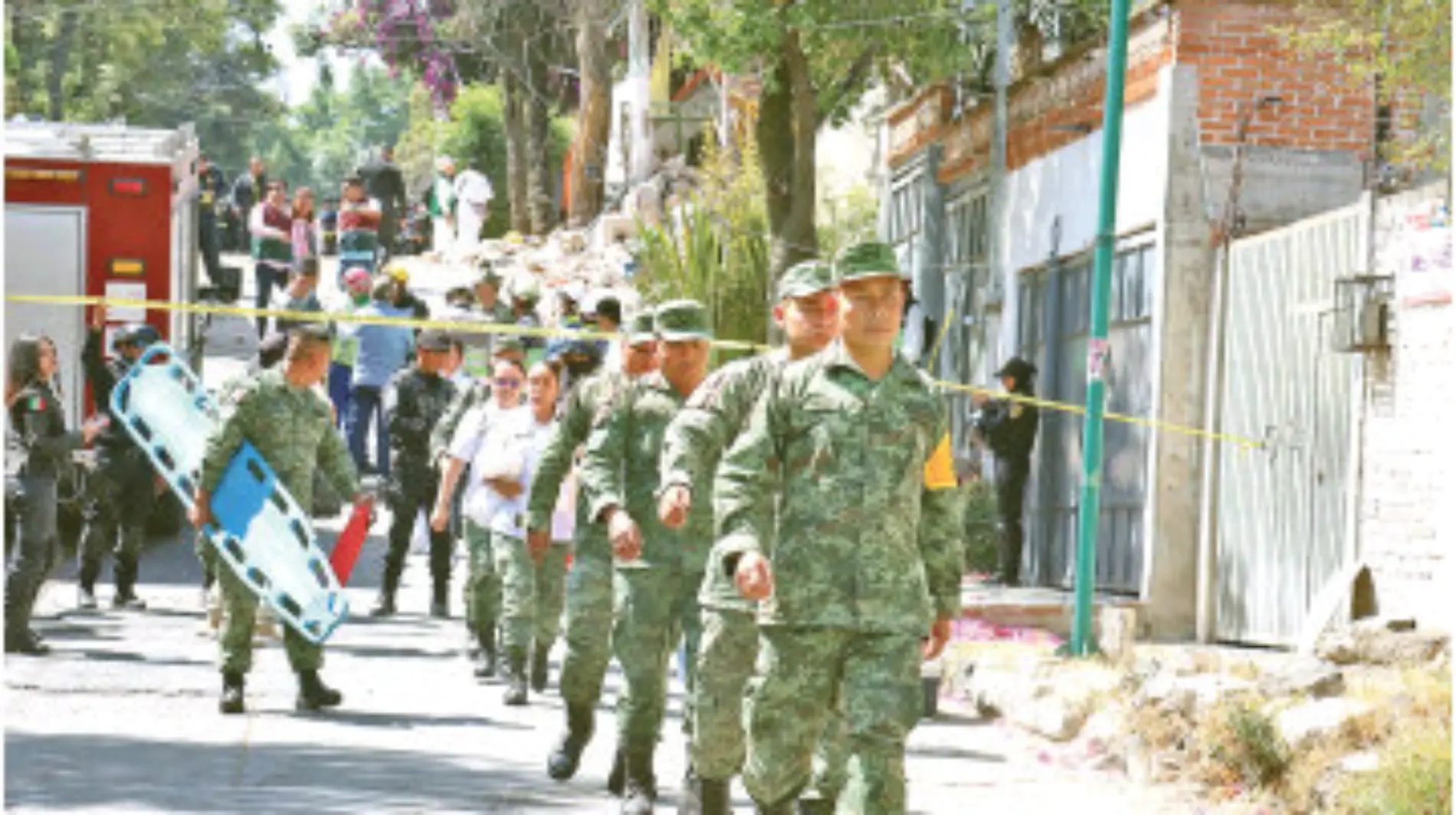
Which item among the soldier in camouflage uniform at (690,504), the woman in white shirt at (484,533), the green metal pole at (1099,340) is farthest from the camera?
the green metal pole at (1099,340)

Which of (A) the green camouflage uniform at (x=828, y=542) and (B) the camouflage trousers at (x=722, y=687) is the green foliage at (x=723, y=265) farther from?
(A) the green camouflage uniform at (x=828, y=542)

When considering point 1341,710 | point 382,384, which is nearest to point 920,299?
point 382,384

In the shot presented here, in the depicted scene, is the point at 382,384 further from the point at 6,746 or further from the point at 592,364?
the point at 6,746

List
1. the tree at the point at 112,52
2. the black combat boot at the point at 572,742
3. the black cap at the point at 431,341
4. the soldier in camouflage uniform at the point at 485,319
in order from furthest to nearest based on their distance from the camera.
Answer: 1. the tree at the point at 112,52
2. the soldier in camouflage uniform at the point at 485,319
3. the black cap at the point at 431,341
4. the black combat boot at the point at 572,742

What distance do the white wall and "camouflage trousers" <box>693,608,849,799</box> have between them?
31.3ft

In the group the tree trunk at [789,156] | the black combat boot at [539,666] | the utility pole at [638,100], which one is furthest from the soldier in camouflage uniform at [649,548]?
the utility pole at [638,100]

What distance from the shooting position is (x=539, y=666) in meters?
15.1

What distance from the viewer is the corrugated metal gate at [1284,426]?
17.6 metres

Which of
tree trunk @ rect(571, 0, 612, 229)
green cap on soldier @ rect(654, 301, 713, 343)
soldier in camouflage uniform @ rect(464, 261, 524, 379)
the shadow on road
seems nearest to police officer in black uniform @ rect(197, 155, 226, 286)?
soldier in camouflage uniform @ rect(464, 261, 524, 379)

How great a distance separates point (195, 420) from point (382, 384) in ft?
25.4

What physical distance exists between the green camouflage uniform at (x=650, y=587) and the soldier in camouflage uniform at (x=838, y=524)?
191 cm

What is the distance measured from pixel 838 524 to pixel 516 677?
6.19 metres

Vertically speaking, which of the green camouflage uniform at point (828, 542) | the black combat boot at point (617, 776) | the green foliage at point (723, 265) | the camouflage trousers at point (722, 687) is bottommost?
the black combat boot at point (617, 776)

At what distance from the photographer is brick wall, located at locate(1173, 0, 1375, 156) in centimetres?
2056
